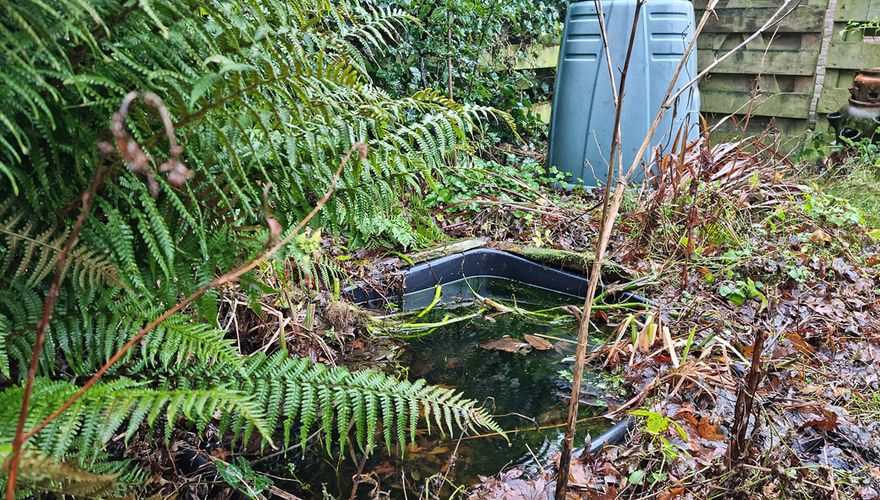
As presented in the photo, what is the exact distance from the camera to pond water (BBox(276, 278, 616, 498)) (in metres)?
1.42

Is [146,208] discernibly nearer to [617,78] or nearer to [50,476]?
[50,476]

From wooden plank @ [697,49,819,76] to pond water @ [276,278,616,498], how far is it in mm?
3595

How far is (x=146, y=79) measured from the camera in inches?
36.9

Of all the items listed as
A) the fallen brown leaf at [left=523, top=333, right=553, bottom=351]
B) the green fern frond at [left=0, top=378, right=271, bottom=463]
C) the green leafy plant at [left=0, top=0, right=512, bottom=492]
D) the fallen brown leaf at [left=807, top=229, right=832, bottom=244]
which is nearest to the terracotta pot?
the fallen brown leaf at [left=807, top=229, right=832, bottom=244]

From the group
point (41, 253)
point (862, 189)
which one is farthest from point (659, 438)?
point (862, 189)

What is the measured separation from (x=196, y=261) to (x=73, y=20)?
0.39 metres

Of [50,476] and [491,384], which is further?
[491,384]

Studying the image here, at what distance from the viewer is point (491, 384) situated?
6.15 ft

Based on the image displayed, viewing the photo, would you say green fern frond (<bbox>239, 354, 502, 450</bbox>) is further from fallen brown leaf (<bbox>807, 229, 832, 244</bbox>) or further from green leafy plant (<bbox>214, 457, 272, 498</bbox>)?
fallen brown leaf (<bbox>807, 229, 832, 244</bbox>)

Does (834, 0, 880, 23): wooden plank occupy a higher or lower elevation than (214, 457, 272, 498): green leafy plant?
higher

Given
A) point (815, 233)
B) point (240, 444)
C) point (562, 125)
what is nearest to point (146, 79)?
point (240, 444)

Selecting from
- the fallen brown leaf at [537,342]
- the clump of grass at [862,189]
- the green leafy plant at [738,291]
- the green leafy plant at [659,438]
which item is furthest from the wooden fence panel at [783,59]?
the green leafy plant at [659,438]

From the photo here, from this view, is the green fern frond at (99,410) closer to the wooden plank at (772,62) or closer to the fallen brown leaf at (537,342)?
the fallen brown leaf at (537,342)

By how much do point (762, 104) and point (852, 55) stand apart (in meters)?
0.73
